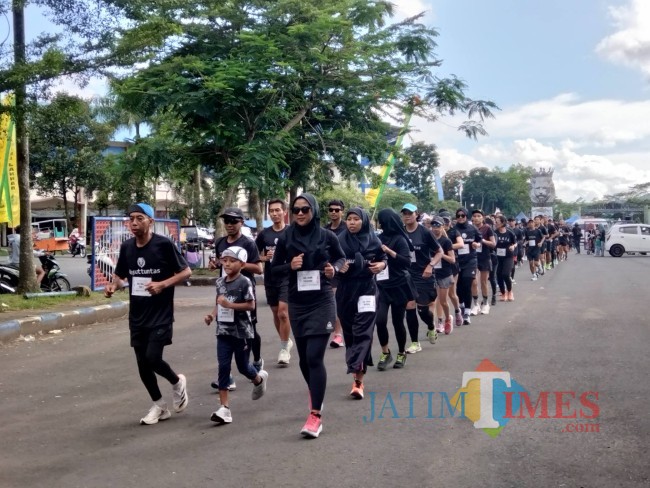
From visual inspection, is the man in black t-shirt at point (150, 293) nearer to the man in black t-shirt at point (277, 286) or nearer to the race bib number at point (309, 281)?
the race bib number at point (309, 281)

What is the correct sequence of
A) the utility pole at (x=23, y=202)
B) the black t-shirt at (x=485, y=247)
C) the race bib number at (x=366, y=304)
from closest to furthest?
the race bib number at (x=366, y=304) → the utility pole at (x=23, y=202) → the black t-shirt at (x=485, y=247)

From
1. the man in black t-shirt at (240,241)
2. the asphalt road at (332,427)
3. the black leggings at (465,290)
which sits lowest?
the asphalt road at (332,427)

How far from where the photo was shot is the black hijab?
8039 mm

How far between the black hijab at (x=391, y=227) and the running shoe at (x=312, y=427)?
117 inches

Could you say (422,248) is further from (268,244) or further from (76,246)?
(76,246)

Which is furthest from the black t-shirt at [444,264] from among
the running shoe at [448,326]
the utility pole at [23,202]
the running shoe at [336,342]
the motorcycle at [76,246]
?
the motorcycle at [76,246]

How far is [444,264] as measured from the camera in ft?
36.2

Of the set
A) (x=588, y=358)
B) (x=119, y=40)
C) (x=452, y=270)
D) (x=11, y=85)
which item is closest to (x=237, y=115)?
(x=119, y=40)

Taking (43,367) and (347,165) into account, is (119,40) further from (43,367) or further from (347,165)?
(347,165)

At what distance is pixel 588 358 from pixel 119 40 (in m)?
9.05

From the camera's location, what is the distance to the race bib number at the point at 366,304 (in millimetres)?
6965

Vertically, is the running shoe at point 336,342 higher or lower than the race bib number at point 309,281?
lower

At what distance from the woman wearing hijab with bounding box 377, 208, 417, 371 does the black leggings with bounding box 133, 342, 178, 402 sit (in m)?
2.79

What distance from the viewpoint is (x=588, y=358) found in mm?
8648
